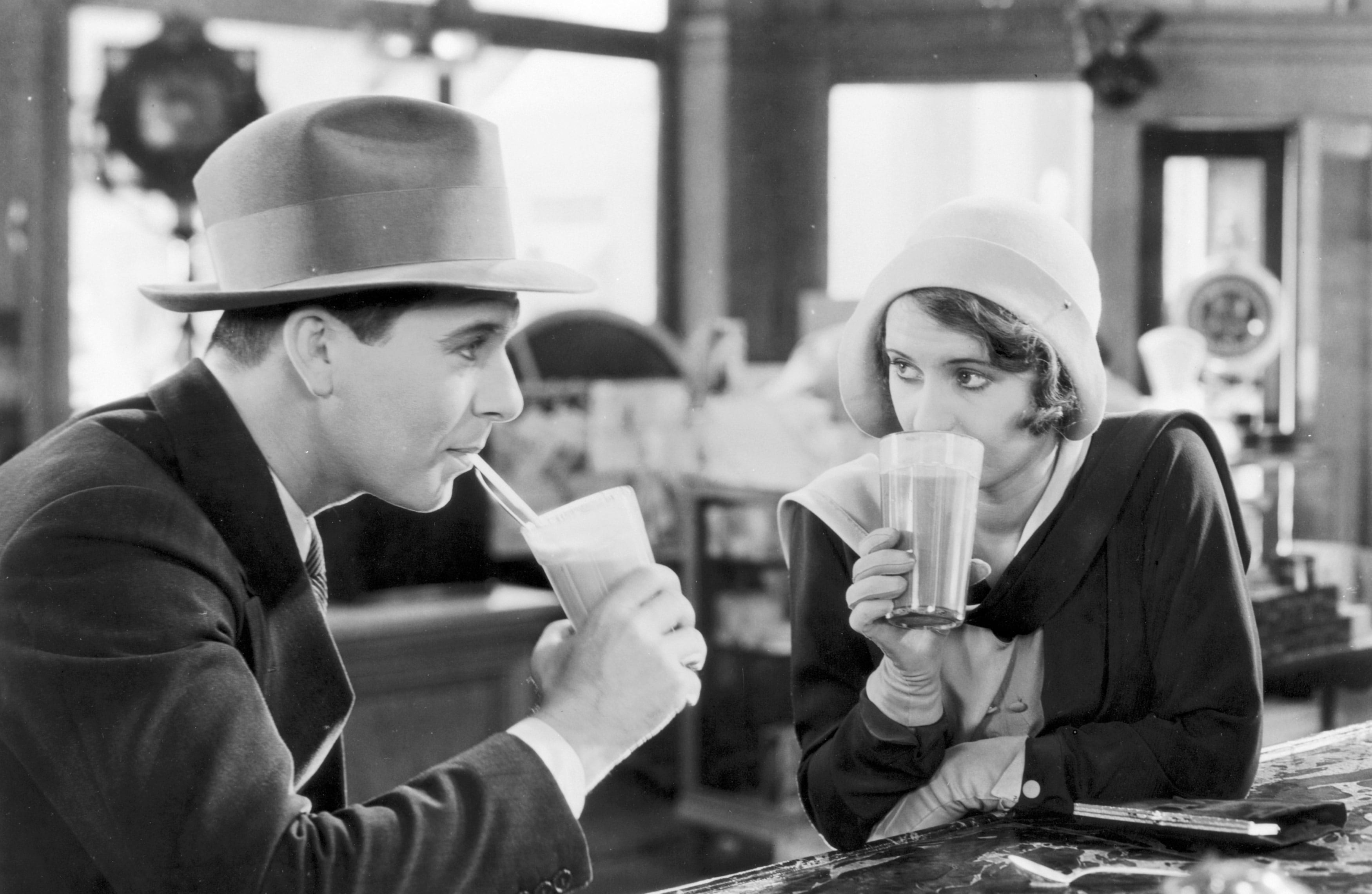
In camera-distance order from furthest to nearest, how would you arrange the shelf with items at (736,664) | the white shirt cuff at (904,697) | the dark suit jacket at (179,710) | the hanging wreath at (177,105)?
the shelf with items at (736,664) < the hanging wreath at (177,105) < the white shirt cuff at (904,697) < the dark suit jacket at (179,710)

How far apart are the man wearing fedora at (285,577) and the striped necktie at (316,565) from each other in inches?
0.6

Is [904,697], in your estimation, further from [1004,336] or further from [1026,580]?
[1004,336]

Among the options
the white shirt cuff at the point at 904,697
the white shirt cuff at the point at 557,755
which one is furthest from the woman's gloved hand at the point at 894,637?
the white shirt cuff at the point at 557,755

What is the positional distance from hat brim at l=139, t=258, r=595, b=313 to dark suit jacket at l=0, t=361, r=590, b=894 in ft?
0.26

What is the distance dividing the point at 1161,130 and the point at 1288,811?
203 cm

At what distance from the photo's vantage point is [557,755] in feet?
4.16

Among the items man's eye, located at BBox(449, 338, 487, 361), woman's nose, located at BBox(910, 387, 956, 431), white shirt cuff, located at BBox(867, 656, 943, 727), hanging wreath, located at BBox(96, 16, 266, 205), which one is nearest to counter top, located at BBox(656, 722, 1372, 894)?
white shirt cuff, located at BBox(867, 656, 943, 727)

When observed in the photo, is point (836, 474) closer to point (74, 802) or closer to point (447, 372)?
point (447, 372)

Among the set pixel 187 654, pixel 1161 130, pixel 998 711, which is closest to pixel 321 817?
pixel 187 654

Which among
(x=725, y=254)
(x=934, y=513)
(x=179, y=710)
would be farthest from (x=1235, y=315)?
(x=725, y=254)

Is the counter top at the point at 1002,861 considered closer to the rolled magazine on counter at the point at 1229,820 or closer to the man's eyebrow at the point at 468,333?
the rolled magazine on counter at the point at 1229,820

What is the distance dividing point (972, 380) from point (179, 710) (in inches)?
33.1

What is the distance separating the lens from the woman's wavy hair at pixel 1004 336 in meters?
1.51

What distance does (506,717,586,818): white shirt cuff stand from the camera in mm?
1261
